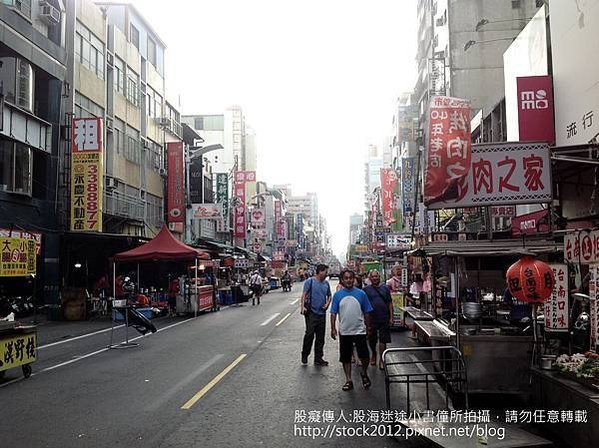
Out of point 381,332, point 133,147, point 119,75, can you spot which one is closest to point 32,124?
point 119,75

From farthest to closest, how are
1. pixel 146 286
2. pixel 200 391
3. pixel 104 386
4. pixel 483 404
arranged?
pixel 146 286, pixel 104 386, pixel 200 391, pixel 483 404

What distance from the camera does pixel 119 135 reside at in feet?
99.2

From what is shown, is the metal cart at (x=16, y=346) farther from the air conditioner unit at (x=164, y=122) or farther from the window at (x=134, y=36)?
the air conditioner unit at (x=164, y=122)

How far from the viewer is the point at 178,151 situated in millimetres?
35188

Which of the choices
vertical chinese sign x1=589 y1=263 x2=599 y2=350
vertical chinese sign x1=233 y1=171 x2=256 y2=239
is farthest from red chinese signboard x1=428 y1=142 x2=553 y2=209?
vertical chinese sign x1=233 y1=171 x2=256 y2=239

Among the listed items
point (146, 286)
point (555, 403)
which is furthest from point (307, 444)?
point (146, 286)

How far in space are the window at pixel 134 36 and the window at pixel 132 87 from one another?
2205 millimetres

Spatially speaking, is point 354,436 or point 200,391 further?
point 200,391

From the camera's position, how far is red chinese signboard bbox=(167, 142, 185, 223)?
3453 cm

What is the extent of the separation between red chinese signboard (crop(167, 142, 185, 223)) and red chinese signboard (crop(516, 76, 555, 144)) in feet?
75.9

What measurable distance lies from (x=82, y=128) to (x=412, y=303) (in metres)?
14.9

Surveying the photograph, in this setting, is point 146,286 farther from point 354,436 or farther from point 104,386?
point 354,436

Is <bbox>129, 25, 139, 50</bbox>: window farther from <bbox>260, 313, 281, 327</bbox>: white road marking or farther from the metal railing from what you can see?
the metal railing

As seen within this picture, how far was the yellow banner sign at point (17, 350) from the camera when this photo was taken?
9.52m
